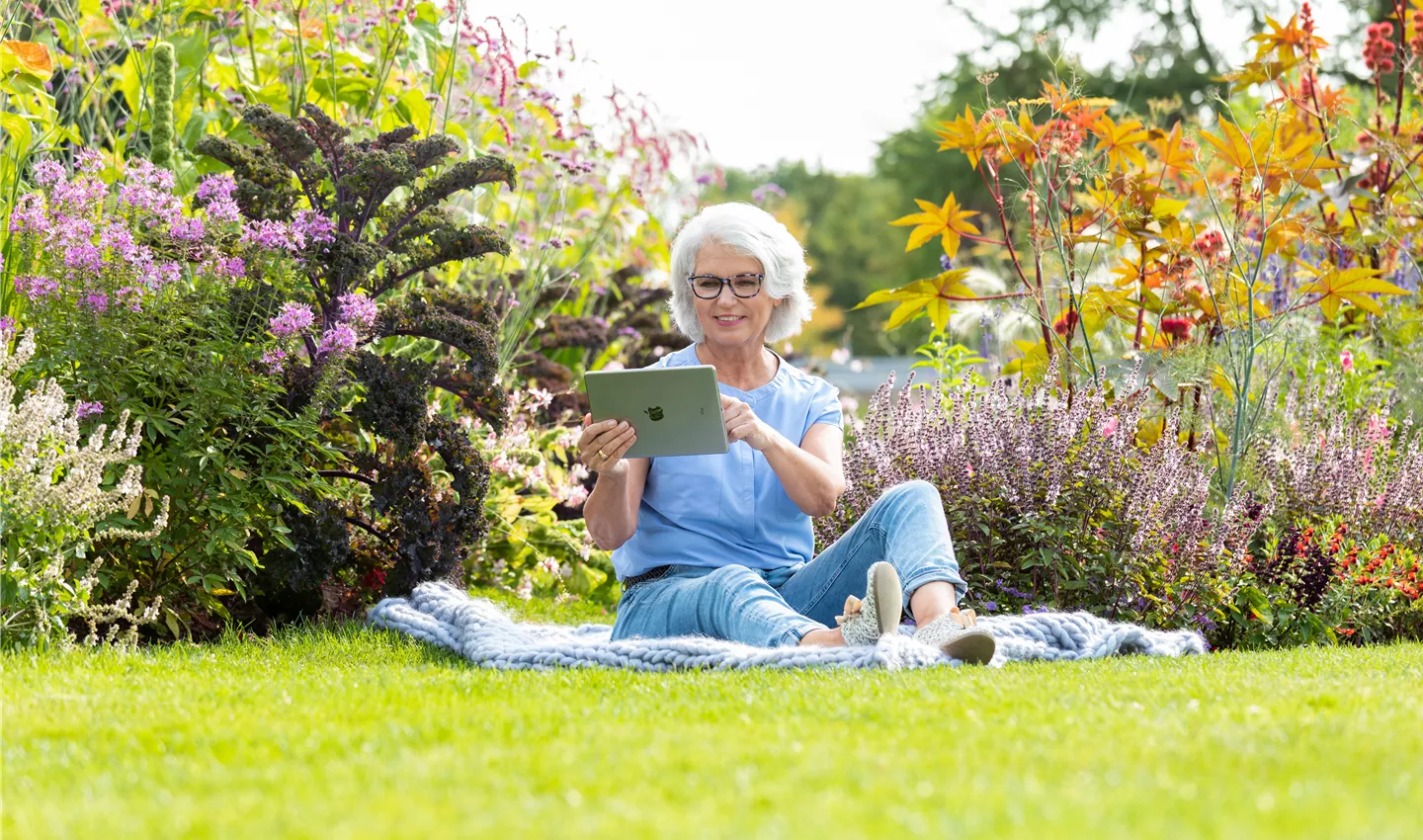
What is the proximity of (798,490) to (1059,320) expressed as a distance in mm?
1885

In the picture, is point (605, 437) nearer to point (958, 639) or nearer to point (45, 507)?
point (958, 639)

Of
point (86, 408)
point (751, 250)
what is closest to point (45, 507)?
point (86, 408)

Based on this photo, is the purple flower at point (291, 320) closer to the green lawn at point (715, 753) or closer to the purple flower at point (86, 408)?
the purple flower at point (86, 408)

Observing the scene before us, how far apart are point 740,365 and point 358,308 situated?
106 cm

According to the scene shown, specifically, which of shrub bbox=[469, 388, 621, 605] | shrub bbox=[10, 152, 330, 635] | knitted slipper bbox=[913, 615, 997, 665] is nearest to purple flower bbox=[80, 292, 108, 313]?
shrub bbox=[10, 152, 330, 635]

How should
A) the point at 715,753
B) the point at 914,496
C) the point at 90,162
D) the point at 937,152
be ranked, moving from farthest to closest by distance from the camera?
the point at 937,152 → the point at 90,162 → the point at 914,496 → the point at 715,753

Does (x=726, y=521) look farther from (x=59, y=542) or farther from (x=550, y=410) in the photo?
(x=550, y=410)

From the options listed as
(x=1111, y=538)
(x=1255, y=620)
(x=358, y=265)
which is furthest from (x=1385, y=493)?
(x=358, y=265)

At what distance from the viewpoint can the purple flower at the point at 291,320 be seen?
3.48m

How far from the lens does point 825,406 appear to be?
3.63 metres

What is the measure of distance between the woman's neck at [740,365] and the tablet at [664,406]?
0.51m

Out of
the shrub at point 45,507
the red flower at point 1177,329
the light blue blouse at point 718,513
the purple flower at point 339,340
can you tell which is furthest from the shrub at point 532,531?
the red flower at point 1177,329

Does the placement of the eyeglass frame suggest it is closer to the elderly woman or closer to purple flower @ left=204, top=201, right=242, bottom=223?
the elderly woman

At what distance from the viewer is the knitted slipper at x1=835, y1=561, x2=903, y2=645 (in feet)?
9.46
